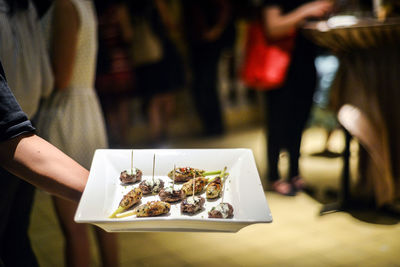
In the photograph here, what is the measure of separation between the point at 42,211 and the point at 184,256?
1.98ft

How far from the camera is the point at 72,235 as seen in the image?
1313 mm

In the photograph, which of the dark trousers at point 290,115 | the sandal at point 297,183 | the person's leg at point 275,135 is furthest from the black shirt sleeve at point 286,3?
the sandal at point 297,183

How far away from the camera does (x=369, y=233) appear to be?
196cm

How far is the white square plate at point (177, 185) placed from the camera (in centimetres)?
70

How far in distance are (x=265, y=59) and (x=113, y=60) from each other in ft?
3.50

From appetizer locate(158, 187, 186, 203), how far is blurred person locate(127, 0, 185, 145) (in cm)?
232

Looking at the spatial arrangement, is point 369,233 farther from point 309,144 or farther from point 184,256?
point 309,144

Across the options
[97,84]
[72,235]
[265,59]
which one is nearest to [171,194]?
[72,235]

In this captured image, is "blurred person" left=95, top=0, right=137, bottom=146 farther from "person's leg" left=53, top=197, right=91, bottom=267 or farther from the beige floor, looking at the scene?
"person's leg" left=53, top=197, right=91, bottom=267

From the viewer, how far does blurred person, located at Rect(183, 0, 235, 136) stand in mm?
3344

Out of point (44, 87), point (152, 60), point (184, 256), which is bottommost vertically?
point (184, 256)

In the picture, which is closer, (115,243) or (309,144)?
(115,243)

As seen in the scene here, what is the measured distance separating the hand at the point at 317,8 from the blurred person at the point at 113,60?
4.04 ft

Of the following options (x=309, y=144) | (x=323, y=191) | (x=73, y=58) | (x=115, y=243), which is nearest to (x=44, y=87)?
(x=73, y=58)
